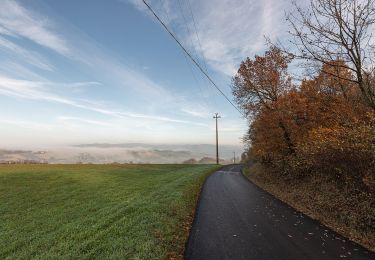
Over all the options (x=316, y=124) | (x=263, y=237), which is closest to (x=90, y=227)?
(x=263, y=237)

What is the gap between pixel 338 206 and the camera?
1305 centimetres

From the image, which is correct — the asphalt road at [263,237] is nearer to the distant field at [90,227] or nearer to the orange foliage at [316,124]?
the distant field at [90,227]

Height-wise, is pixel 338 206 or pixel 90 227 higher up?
pixel 338 206

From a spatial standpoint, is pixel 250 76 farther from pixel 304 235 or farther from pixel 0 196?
pixel 0 196

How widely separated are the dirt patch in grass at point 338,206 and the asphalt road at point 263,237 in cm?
53

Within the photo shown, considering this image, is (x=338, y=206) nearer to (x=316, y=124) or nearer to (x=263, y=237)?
(x=263, y=237)

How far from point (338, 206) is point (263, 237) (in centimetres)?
484

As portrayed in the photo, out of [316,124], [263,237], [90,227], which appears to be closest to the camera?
[263,237]

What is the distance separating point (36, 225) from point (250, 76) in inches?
857

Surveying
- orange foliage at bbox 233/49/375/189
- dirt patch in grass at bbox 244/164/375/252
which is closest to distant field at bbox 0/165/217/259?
dirt patch in grass at bbox 244/164/375/252

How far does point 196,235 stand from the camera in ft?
34.1

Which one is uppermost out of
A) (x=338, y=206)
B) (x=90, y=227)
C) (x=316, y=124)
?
(x=316, y=124)

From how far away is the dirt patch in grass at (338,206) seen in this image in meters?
10.7

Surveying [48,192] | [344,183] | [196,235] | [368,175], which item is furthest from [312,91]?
[48,192]
